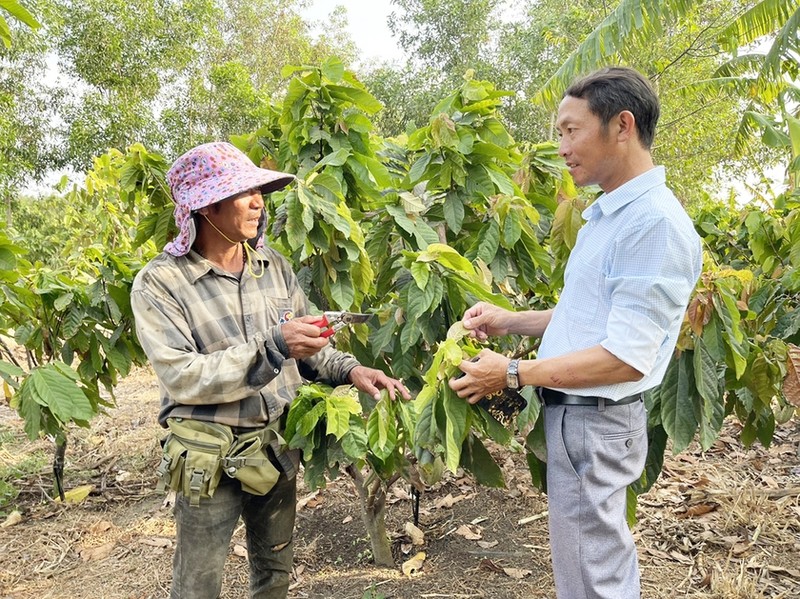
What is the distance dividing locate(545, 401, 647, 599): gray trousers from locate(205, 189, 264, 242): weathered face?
942mm

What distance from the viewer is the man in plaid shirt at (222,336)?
167 cm

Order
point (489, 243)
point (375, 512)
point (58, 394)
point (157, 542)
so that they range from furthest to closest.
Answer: point (157, 542) → point (375, 512) → point (58, 394) → point (489, 243)

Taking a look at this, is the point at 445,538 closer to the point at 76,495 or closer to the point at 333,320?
the point at 333,320

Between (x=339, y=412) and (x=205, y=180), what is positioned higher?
(x=205, y=180)

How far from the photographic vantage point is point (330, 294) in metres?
2.19

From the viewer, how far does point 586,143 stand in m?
1.43

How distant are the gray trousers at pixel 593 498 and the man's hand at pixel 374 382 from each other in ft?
1.85

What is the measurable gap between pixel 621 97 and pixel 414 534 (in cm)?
227

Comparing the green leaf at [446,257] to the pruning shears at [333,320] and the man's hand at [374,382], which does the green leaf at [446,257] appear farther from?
the man's hand at [374,382]

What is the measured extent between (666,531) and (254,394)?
7.23 feet

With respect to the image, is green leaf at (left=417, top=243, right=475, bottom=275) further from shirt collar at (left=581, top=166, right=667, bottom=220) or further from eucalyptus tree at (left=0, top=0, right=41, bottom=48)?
eucalyptus tree at (left=0, top=0, right=41, bottom=48)

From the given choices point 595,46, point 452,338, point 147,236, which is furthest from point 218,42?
point 452,338

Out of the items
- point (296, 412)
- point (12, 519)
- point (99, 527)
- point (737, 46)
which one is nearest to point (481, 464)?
point (296, 412)

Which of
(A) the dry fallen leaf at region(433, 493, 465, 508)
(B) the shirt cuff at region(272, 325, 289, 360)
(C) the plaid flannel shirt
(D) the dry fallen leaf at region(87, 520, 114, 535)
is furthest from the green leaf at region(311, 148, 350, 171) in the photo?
(D) the dry fallen leaf at region(87, 520, 114, 535)
